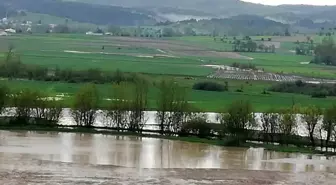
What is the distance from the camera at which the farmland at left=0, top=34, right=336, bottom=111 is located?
51844 mm

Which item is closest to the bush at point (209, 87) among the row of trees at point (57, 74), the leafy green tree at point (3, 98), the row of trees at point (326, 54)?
the row of trees at point (57, 74)

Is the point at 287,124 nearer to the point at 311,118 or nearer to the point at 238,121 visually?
the point at 311,118

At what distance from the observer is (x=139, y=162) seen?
28.8m

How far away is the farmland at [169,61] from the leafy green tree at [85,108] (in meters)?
6.81

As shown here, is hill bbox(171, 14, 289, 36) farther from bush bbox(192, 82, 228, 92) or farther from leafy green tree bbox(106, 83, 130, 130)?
leafy green tree bbox(106, 83, 130, 130)

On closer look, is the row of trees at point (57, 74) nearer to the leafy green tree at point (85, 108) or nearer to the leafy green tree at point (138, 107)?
the leafy green tree at point (138, 107)

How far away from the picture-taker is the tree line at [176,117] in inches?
1401

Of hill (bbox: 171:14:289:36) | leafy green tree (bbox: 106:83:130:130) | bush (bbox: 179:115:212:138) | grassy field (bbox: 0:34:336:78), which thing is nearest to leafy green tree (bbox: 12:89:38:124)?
leafy green tree (bbox: 106:83:130:130)

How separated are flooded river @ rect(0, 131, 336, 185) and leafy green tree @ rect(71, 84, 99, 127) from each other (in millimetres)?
2443

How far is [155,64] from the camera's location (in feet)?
246

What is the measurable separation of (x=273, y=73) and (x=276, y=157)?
1637 inches

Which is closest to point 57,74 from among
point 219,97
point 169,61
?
point 219,97

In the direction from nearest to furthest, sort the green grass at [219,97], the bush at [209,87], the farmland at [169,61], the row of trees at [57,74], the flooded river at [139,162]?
the flooded river at [139,162] → the green grass at [219,97] → the farmland at [169,61] → the bush at [209,87] → the row of trees at [57,74]

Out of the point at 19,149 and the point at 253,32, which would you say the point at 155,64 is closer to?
the point at 19,149
